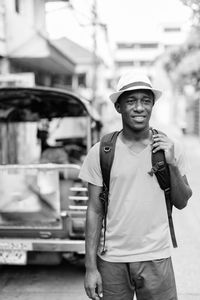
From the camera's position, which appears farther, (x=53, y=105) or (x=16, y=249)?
(x=53, y=105)

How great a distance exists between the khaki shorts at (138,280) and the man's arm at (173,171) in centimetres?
37

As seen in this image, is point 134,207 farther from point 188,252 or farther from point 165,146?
point 188,252

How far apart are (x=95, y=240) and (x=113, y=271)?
0.64 feet

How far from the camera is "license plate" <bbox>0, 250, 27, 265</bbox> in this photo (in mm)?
4293

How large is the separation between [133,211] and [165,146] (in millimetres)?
389

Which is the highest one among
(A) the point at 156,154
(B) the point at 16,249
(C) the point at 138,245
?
(A) the point at 156,154

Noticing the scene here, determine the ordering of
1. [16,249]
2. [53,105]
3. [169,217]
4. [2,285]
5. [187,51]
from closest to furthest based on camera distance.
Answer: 1. [169,217]
2. [16,249]
3. [2,285]
4. [53,105]
5. [187,51]

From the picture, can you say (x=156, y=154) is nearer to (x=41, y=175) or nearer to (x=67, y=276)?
(x=41, y=175)

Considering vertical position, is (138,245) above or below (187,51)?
below

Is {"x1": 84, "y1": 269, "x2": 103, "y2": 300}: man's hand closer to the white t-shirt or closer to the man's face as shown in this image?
the white t-shirt

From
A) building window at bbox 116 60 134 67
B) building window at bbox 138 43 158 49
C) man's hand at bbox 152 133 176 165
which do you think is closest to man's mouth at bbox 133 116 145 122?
man's hand at bbox 152 133 176 165

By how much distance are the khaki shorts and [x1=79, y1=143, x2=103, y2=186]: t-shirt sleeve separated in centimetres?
45

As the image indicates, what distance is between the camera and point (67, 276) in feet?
15.9

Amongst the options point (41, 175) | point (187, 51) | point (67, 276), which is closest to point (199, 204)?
point (67, 276)
